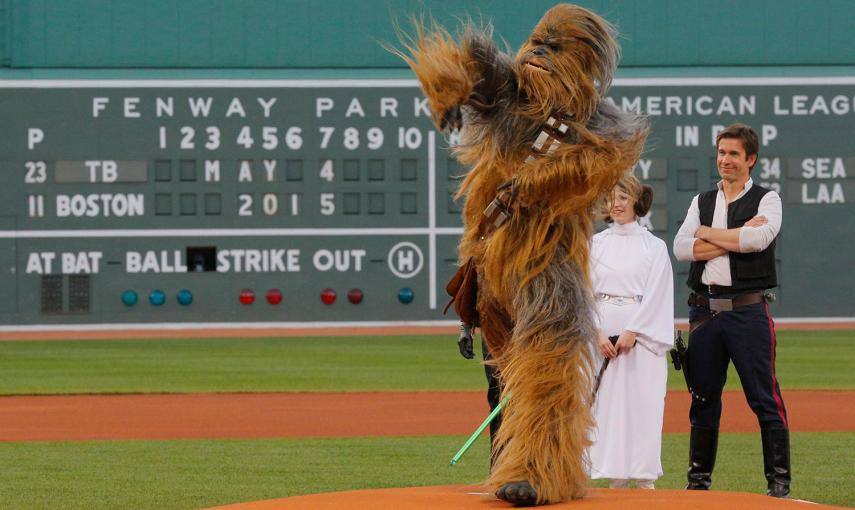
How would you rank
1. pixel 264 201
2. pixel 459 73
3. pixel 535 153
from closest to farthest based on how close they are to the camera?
pixel 459 73, pixel 535 153, pixel 264 201

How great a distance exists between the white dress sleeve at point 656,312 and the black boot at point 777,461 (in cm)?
71

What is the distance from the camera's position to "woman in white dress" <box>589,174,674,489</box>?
7254mm

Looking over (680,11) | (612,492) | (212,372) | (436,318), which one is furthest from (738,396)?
(680,11)

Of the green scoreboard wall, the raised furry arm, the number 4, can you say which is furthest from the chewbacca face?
the number 4

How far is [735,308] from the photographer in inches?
283

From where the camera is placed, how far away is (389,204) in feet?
81.5

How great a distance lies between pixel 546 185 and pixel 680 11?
22.3m

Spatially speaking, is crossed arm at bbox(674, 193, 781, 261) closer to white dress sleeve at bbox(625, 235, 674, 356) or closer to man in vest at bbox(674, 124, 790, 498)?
man in vest at bbox(674, 124, 790, 498)

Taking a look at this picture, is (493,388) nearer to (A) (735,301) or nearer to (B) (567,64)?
(A) (735,301)

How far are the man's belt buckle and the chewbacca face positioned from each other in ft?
6.66

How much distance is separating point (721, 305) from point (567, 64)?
2.26m

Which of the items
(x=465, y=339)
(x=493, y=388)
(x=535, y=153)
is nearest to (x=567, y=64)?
(x=535, y=153)

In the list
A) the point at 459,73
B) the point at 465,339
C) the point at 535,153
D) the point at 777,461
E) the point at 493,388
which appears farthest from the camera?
the point at 777,461

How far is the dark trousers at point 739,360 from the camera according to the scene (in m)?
7.10
